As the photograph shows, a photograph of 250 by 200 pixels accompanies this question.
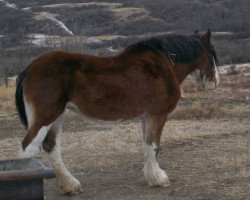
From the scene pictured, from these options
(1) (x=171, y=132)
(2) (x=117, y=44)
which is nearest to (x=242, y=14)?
(2) (x=117, y=44)

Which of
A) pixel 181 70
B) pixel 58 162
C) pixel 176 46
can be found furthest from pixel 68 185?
pixel 176 46

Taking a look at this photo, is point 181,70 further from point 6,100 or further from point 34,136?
point 6,100

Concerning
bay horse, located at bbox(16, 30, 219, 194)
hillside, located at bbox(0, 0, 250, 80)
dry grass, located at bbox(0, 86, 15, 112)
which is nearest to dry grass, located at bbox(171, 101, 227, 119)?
dry grass, located at bbox(0, 86, 15, 112)

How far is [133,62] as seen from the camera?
7160 mm

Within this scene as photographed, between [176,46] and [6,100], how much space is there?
34.6ft

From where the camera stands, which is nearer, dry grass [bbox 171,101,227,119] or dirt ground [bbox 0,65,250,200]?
dirt ground [bbox 0,65,250,200]

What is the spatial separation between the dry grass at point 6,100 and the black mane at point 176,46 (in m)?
8.45

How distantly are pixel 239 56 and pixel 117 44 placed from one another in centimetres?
1654

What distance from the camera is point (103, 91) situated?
6.84m

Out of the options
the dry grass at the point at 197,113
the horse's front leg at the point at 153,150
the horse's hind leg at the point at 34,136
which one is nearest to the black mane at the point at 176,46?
the horse's front leg at the point at 153,150

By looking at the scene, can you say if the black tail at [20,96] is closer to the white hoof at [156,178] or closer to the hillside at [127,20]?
the white hoof at [156,178]

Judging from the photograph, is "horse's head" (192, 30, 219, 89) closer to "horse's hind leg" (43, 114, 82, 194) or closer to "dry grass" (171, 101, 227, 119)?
"horse's hind leg" (43, 114, 82, 194)

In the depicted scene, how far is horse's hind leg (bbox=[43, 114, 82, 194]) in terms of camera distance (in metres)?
6.90

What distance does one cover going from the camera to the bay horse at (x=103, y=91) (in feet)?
21.6
